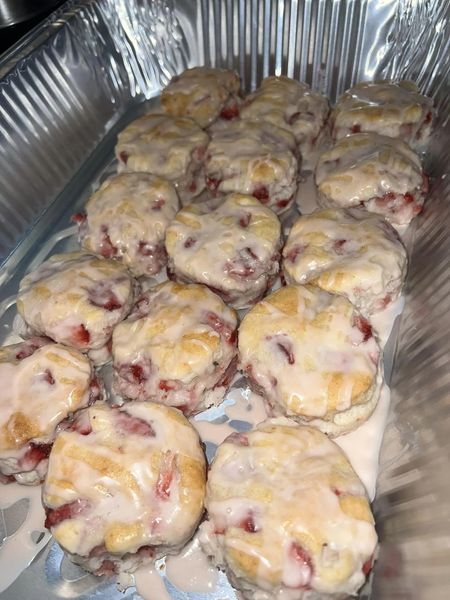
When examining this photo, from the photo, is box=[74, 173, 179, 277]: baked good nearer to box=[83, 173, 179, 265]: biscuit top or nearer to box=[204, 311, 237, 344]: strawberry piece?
box=[83, 173, 179, 265]: biscuit top

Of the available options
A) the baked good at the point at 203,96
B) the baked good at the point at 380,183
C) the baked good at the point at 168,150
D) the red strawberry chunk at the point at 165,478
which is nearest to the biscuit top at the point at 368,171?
the baked good at the point at 380,183

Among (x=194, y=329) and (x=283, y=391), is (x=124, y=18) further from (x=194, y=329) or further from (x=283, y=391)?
(x=283, y=391)

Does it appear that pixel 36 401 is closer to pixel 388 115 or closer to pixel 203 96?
pixel 203 96

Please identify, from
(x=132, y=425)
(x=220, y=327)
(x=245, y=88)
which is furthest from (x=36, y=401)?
(x=245, y=88)

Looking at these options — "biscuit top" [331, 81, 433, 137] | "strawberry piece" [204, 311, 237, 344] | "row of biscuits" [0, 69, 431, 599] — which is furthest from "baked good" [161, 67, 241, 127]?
"strawberry piece" [204, 311, 237, 344]

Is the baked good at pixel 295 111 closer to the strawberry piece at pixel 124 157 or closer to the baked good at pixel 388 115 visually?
the baked good at pixel 388 115

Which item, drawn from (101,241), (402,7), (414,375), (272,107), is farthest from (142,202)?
(402,7)
